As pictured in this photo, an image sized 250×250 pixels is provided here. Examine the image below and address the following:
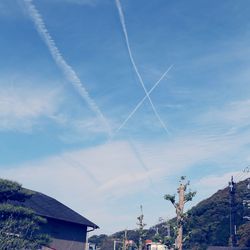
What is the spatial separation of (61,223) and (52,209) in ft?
5.32

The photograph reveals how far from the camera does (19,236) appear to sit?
23172 mm

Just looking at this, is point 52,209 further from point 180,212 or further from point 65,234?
point 180,212

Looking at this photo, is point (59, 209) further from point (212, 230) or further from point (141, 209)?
point (212, 230)

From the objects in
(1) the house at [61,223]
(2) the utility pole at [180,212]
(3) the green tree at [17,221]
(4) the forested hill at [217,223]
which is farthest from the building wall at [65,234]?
(4) the forested hill at [217,223]

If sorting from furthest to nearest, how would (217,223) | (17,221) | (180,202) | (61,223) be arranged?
1. (217,223)
2. (61,223)
3. (17,221)
4. (180,202)

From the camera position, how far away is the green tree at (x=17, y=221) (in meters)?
21.9

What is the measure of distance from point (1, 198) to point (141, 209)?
12101 mm

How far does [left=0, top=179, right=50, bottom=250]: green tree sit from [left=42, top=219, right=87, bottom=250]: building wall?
8.46m

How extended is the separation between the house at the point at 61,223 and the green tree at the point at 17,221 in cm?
746

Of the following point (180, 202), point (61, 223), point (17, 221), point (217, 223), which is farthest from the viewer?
point (217, 223)

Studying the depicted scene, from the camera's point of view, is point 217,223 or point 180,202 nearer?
point 180,202

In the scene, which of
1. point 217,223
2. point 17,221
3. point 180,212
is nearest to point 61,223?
point 17,221

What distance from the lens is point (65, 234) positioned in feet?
117

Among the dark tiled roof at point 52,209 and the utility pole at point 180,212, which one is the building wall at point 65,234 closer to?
the dark tiled roof at point 52,209
